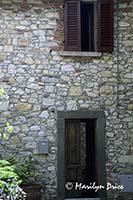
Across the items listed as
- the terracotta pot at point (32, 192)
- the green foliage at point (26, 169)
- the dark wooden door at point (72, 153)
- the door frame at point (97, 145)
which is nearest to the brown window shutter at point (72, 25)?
the door frame at point (97, 145)

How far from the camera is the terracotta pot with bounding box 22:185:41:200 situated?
Answer: 7.48 meters

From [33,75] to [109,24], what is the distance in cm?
202

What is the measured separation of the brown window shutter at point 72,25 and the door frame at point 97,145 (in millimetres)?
1429

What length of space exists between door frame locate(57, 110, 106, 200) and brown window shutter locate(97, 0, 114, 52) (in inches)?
57.3

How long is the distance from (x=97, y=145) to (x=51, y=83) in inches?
64.8

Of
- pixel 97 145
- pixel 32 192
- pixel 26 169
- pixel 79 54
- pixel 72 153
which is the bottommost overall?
pixel 32 192

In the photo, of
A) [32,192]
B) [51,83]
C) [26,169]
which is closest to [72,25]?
[51,83]

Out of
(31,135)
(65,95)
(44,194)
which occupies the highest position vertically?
(65,95)

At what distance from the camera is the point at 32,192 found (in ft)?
24.7

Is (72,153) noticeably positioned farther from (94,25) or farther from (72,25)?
(94,25)

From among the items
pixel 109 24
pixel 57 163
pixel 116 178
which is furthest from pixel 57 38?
pixel 116 178

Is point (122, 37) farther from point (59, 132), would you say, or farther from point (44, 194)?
point (44, 194)

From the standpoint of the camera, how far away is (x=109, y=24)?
8.50 meters

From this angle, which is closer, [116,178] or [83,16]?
[116,178]
